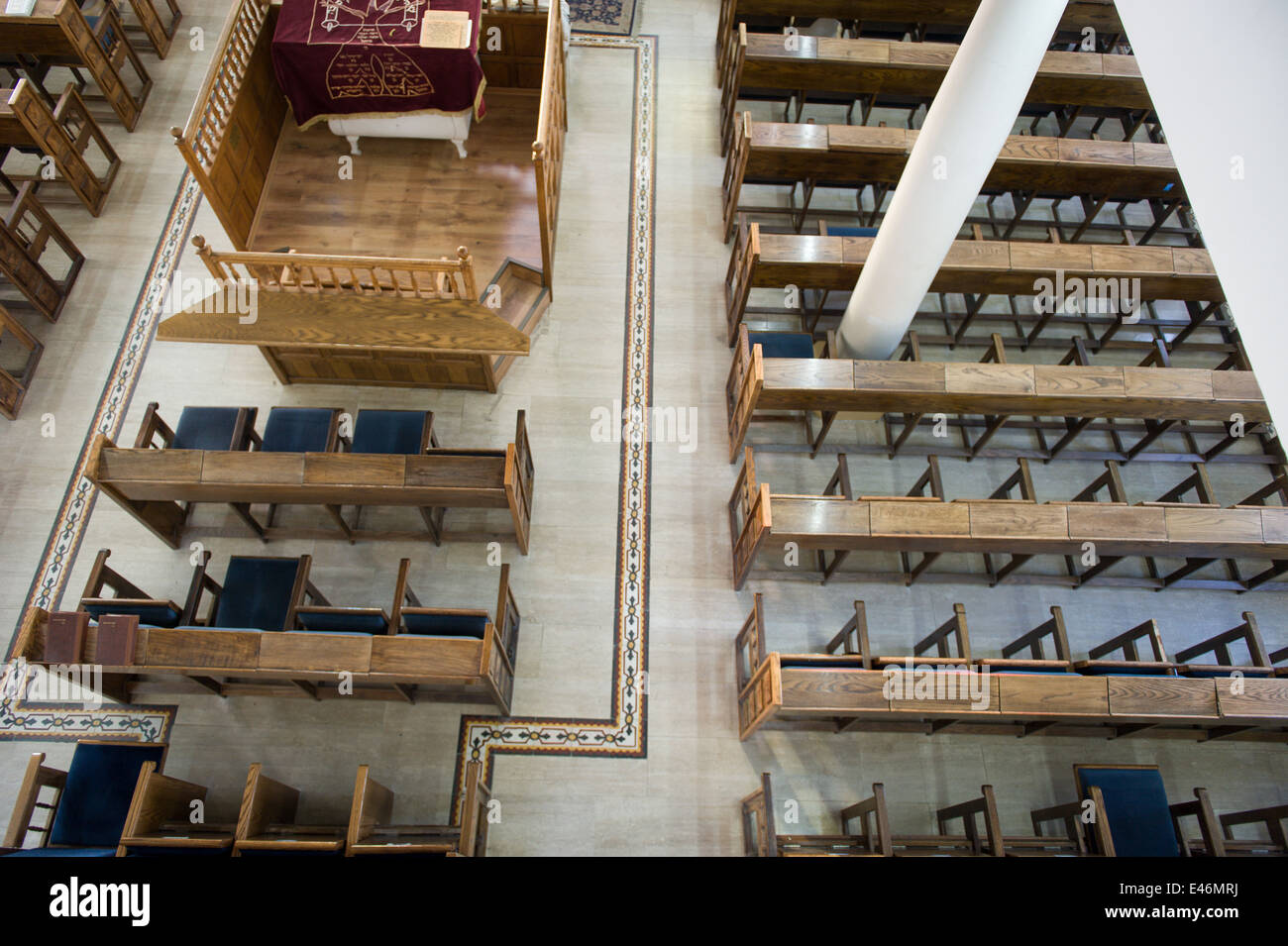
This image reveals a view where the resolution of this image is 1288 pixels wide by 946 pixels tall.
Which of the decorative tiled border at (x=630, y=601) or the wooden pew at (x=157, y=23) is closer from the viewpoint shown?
the decorative tiled border at (x=630, y=601)

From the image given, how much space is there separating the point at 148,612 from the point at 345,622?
1077mm

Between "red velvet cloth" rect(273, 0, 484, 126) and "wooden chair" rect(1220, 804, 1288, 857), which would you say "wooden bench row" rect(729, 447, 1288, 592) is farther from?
"red velvet cloth" rect(273, 0, 484, 126)

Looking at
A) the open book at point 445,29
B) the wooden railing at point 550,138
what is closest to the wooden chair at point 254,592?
the wooden railing at point 550,138

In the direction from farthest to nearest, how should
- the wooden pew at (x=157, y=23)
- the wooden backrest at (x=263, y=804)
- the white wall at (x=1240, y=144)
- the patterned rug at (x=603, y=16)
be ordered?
the patterned rug at (x=603, y=16)
the wooden pew at (x=157, y=23)
the wooden backrest at (x=263, y=804)
the white wall at (x=1240, y=144)

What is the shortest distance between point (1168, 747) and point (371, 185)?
6.84 m

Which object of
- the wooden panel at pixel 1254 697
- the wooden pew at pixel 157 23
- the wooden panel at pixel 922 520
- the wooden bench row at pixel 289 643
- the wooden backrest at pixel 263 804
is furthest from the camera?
the wooden pew at pixel 157 23

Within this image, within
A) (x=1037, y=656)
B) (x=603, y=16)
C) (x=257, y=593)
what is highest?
(x=603, y=16)

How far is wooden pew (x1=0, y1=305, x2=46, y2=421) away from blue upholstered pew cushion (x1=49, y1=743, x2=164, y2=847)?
274cm

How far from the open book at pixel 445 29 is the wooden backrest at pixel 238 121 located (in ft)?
4.20

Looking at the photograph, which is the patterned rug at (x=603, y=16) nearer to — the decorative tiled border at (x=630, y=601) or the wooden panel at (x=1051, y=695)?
the decorative tiled border at (x=630, y=601)

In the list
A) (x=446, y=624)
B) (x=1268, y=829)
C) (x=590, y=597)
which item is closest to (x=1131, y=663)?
(x=1268, y=829)

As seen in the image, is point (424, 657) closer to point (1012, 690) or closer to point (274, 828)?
point (274, 828)

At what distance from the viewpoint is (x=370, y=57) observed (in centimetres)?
495

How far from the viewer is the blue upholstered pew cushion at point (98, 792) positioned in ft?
11.8
